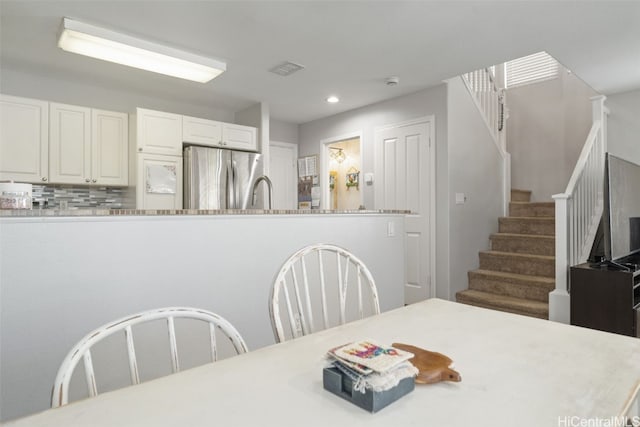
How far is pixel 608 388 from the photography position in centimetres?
75

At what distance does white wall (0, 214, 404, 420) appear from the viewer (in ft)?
4.53

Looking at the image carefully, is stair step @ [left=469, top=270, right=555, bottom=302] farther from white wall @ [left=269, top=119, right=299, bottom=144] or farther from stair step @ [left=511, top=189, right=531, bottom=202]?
white wall @ [left=269, top=119, right=299, bottom=144]

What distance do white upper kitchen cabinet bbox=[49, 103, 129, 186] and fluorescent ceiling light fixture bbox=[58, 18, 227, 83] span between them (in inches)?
36.0


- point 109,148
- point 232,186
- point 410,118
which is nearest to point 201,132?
point 232,186

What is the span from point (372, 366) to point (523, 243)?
4.22 meters

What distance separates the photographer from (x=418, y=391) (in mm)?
738

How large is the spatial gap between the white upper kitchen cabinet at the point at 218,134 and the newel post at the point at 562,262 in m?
3.30

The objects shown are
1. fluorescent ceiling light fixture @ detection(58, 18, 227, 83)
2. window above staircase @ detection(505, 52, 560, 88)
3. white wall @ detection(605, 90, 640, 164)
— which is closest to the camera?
fluorescent ceiling light fixture @ detection(58, 18, 227, 83)

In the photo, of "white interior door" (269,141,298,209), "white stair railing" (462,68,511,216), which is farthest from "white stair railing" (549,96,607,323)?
"white interior door" (269,141,298,209)

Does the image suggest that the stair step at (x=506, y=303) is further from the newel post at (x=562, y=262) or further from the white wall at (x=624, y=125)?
the white wall at (x=624, y=125)

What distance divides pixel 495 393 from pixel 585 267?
9.13ft

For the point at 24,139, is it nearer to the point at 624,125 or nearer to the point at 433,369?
the point at 433,369

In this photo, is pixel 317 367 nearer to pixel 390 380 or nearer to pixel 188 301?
pixel 390 380

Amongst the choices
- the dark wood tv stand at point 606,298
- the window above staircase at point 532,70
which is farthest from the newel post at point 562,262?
the window above staircase at point 532,70
